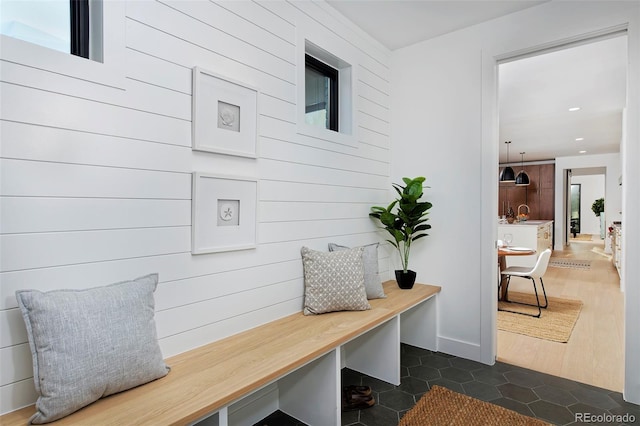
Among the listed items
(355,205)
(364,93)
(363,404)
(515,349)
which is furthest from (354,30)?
(515,349)

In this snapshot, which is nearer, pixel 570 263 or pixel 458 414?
pixel 458 414

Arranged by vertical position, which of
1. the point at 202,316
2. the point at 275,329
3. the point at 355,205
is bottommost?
the point at 275,329

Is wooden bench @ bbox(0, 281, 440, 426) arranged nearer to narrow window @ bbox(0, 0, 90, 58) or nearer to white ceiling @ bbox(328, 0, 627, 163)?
narrow window @ bbox(0, 0, 90, 58)

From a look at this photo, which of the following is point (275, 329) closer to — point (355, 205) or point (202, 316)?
point (202, 316)

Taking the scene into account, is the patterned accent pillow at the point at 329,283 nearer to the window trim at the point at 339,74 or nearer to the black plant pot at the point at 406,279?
the black plant pot at the point at 406,279

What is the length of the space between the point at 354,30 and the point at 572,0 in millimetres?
1510

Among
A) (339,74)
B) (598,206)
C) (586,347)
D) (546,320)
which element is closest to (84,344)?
(339,74)

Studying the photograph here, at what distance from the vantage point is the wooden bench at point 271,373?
1198 mm

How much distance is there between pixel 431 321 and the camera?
296 centimetres

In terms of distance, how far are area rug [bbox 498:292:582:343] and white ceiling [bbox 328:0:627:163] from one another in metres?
2.64

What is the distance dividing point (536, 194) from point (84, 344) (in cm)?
1136

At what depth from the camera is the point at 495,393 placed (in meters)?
2.26

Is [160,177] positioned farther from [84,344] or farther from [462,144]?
[462,144]

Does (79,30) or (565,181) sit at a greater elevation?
(565,181)
